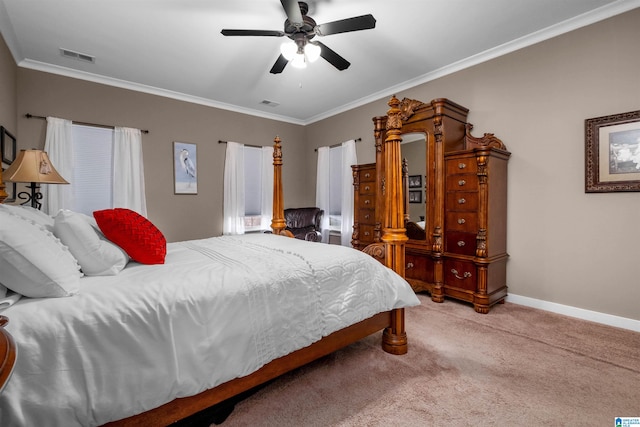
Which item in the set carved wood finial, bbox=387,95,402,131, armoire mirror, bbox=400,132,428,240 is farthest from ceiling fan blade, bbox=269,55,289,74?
armoire mirror, bbox=400,132,428,240

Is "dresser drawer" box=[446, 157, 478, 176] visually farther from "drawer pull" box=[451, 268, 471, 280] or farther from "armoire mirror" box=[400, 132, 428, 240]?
"drawer pull" box=[451, 268, 471, 280]

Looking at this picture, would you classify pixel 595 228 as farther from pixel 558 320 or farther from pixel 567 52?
pixel 567 52

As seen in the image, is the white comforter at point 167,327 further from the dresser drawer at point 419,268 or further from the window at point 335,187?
the window at point 335,187

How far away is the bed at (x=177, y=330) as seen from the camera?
3.22 feet

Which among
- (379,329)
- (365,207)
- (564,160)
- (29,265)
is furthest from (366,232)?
(29,265)

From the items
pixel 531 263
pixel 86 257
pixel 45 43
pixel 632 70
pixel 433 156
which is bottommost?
pixel 531 263

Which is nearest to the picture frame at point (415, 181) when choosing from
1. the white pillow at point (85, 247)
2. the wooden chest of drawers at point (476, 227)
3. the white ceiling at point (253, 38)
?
the wooden chest of drawers at point (476, 227)

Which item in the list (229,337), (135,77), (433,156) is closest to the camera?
(229,337)

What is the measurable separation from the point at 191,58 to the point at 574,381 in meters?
4.48

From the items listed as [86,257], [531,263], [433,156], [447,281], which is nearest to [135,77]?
[86,257]

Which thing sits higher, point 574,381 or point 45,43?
point 45,43

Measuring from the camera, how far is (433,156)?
3.35 metres

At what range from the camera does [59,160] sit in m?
3.62

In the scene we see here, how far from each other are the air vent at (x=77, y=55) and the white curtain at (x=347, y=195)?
11.8 ft
